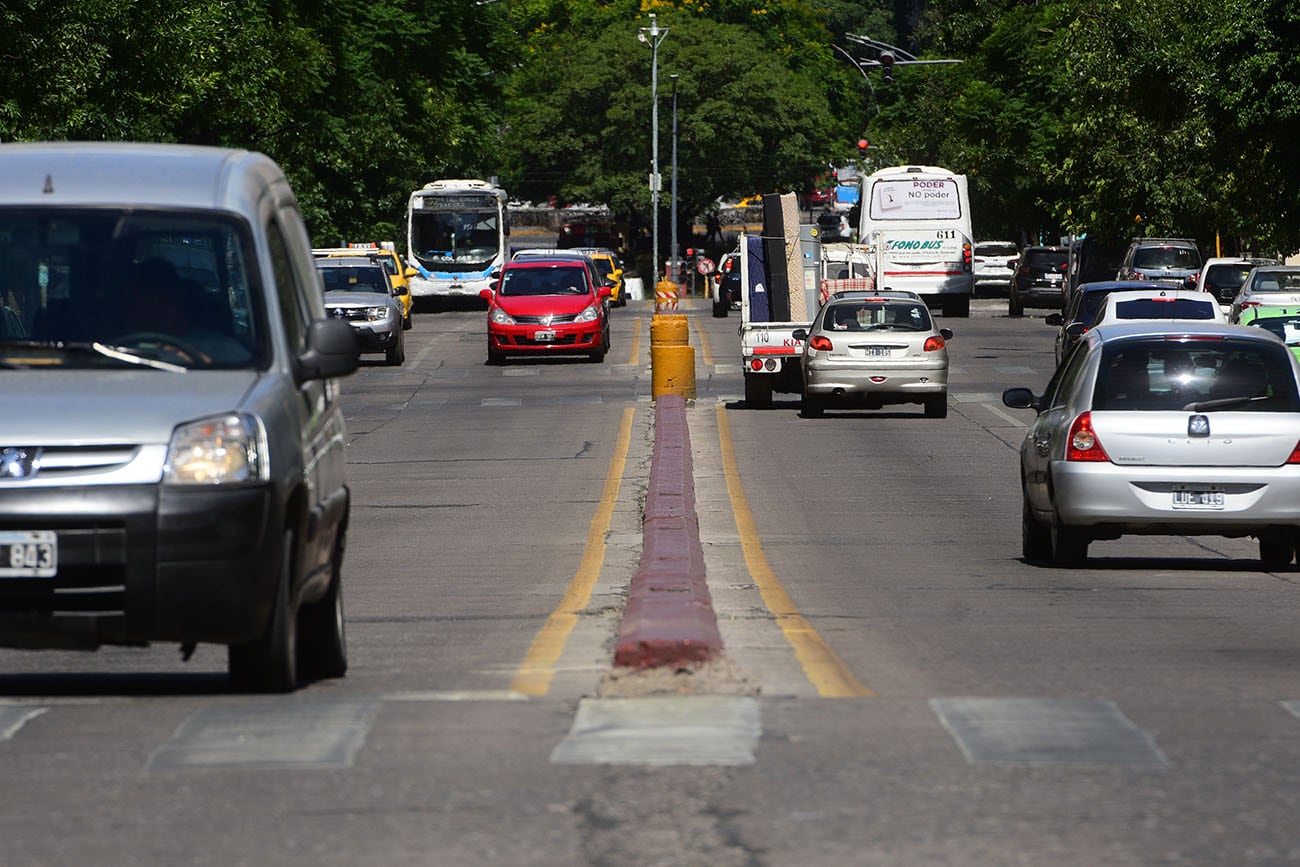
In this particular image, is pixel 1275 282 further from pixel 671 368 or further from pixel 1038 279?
pixel 1038 279

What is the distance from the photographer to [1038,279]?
2502 inches

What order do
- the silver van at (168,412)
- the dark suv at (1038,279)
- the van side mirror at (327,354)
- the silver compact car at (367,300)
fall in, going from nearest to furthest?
the silver van at (168,412), the van side mirror at (327,354), the silver compact car at (367,300), the dark suv at (1038,279)

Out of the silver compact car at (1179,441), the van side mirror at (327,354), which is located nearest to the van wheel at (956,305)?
the silver compact car at (1179,441)

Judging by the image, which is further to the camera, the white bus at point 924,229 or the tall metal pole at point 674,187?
the tall metal pole at point 674,187

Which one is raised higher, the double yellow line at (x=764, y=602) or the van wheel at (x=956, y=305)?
the double yellow line at (x=764, y=602)

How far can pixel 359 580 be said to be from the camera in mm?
14773

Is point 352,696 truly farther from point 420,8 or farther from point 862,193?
point 420,8

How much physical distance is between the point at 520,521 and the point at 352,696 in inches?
400

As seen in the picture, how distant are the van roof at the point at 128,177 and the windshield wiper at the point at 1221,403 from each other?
24.6 ft

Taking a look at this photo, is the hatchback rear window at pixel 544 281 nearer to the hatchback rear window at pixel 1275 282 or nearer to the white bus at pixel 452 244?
the hatchback rear window at pixel 1275 282

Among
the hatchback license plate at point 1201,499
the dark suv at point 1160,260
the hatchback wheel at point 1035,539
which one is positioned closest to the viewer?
the hatchback license plate at point 1201,499

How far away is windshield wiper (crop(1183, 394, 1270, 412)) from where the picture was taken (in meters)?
14.9

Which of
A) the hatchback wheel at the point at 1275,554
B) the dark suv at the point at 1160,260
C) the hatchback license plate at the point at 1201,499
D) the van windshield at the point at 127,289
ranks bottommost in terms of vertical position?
the dark suv at the point at 1160,260

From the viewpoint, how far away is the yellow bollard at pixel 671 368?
34.1 metres
